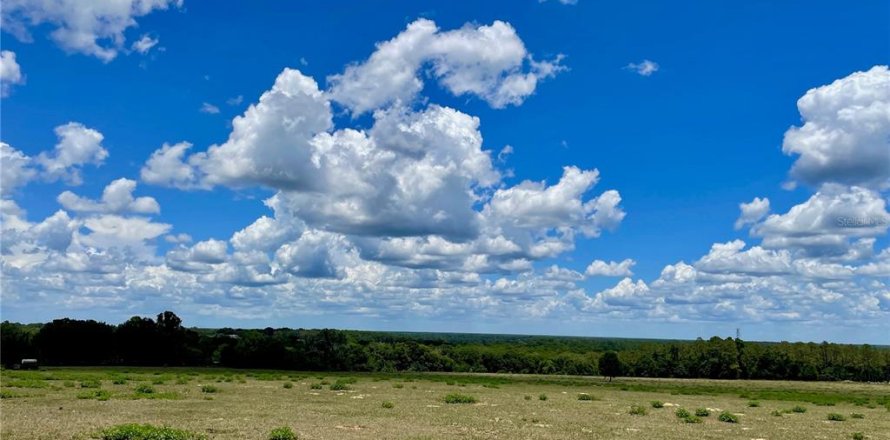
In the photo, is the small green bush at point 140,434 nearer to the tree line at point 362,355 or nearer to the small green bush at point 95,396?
the small green bush at point 95,396

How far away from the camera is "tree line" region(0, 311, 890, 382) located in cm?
11800

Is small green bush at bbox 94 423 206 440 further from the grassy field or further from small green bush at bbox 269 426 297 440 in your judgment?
small green bush at bbox 269 426 297 440

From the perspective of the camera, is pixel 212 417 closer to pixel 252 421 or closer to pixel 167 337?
pixel 252 421

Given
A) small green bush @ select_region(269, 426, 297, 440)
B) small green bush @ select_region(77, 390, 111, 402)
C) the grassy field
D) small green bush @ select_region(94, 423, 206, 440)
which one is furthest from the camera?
small green bush @ select_region(77, 390, 111, 402)

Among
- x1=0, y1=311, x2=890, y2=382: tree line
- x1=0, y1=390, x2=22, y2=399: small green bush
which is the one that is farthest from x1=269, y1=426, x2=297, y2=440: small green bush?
x1=0, y1=311, x2=890, y2=382: tree line

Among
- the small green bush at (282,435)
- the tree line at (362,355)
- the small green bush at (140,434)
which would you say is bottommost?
the tree line at (362,355)

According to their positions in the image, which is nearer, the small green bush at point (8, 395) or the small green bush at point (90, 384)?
the small green bush at point (8, 395)

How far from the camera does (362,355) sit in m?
163

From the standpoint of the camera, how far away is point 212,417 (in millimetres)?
31734

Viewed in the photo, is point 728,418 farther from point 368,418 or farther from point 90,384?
point 90,384

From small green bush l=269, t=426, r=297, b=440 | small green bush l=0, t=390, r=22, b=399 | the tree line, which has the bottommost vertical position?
the tree line

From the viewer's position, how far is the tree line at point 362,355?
11800 cm

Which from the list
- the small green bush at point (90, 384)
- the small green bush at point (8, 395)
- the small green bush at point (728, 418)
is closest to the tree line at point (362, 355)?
the small green bush at point (90, 384)

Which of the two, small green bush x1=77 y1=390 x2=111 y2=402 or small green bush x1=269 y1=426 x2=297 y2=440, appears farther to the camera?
small green bush x1=77 y1=390 x2=111 y2=402
